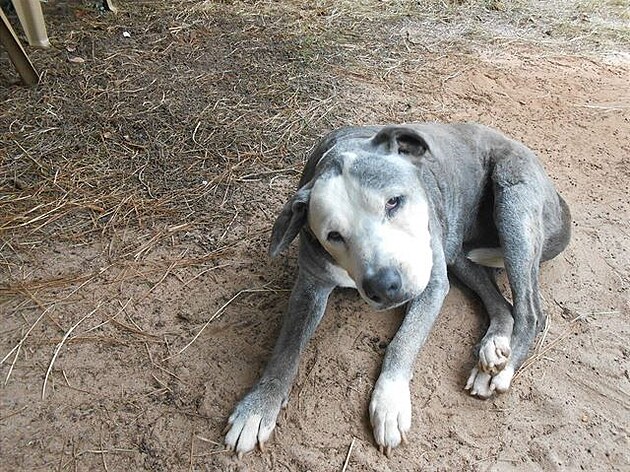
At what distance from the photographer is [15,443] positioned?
2902mm

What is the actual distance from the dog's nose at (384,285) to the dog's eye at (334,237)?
0.25m

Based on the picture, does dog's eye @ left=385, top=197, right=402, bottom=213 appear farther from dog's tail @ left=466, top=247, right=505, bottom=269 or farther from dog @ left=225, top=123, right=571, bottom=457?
dog's tail @ left=466, top=247, right=505, bottom=269

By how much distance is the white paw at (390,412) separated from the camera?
2.92 meters

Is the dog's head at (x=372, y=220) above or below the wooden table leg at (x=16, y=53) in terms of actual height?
above

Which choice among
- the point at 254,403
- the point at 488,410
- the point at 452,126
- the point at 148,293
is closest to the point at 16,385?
the point at 148,293

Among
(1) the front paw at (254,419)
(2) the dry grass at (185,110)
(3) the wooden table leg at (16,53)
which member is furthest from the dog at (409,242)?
(3) the wooden table leg at (16,53)

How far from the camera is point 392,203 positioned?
2.92 meters

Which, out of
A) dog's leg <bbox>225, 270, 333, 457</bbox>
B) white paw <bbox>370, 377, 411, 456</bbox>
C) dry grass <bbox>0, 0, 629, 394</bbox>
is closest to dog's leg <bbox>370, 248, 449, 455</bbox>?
white paw <bbox>370, 377, 411, 456</bbox>

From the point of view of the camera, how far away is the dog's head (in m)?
2.79

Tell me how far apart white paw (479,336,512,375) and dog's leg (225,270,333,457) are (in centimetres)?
82

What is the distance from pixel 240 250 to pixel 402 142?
1296 millimetres

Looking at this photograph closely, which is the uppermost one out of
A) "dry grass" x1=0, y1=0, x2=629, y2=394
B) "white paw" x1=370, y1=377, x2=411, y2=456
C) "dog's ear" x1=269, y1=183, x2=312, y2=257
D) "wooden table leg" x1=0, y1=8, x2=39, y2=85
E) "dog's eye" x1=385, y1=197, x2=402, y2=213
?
"dog's eye" x1=385, y1=197, x2=402, y2=213

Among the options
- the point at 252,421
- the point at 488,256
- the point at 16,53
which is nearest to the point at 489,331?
the point at 488,256

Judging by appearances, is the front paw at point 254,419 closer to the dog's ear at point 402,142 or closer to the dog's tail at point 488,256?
the dog's ear at point 402,142
